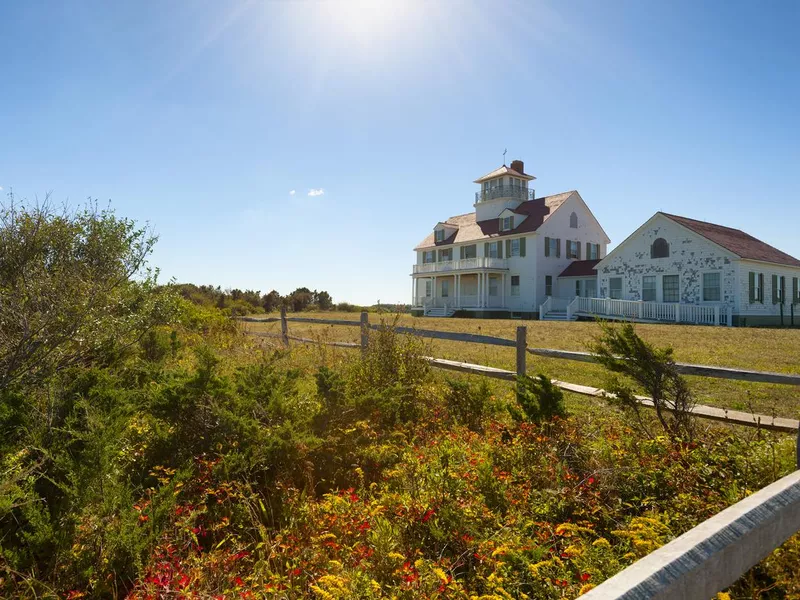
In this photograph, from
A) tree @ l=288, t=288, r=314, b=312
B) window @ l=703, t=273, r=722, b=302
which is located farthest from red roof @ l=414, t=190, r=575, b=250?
window @ l=703, t=273, r=722, b=302

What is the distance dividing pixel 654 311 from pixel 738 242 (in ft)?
22.1

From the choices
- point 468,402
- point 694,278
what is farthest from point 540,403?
point 694,278

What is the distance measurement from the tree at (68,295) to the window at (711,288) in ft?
86.0

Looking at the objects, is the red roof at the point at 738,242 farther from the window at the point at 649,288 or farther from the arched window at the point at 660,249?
the window at the point at 649,288

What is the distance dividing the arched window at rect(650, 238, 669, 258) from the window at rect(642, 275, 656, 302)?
1261 millimetres

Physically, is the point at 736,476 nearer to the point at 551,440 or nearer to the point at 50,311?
the point at 551,440

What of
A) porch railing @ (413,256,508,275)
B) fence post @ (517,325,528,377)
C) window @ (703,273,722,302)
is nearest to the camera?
fence post @ (517,325,528,377)

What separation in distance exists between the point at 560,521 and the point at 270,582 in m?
1.98

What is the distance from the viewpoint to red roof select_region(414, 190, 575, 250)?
35719 mm

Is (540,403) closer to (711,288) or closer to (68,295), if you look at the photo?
(68,295)

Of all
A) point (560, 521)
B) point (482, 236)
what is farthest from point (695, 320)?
point (560, 521)

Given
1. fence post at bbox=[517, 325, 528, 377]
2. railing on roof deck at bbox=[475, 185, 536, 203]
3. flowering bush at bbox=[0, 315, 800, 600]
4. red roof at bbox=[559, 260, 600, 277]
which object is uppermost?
railing on roof deck at bbox=[475, 185, 536, 203]

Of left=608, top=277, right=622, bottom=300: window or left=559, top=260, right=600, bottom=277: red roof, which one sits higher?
left=559, top=260, right=600, bottom=277: red roof

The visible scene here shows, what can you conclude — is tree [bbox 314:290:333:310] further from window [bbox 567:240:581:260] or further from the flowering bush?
the flowering bush
